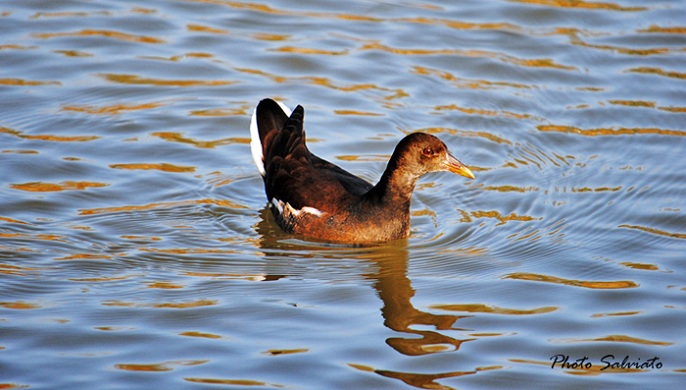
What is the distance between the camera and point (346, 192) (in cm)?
903

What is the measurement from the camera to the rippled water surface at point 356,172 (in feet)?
22.2

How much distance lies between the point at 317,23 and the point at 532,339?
7.43m

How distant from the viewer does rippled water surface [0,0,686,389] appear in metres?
6.77

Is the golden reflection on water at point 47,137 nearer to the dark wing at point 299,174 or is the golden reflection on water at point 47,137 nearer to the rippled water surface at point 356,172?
the rippled water surface at point 356,172

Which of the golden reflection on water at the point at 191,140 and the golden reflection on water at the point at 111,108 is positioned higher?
the golden reflection on water at the point at 111,108

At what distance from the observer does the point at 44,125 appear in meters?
10.7

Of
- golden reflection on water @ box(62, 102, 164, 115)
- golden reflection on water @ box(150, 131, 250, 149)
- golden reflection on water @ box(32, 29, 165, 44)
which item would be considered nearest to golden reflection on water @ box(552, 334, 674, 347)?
golden reflection on water @ box(150, 131, 250, 149)

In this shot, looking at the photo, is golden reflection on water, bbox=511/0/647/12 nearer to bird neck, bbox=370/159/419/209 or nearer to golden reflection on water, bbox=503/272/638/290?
bird neck, bbox=370/159/419/209

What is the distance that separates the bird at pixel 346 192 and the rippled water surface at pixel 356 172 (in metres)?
0.17

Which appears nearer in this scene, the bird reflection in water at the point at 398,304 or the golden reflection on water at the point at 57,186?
the bird reflection in water at the point at 398,304

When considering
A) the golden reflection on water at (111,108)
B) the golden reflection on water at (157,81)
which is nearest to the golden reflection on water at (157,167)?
the golden reflection on water at (111,108)

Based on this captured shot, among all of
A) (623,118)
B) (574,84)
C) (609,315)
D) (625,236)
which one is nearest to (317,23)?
(574,84)

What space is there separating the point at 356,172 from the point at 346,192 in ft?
4.31

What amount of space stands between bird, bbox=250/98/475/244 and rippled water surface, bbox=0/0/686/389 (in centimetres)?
17
